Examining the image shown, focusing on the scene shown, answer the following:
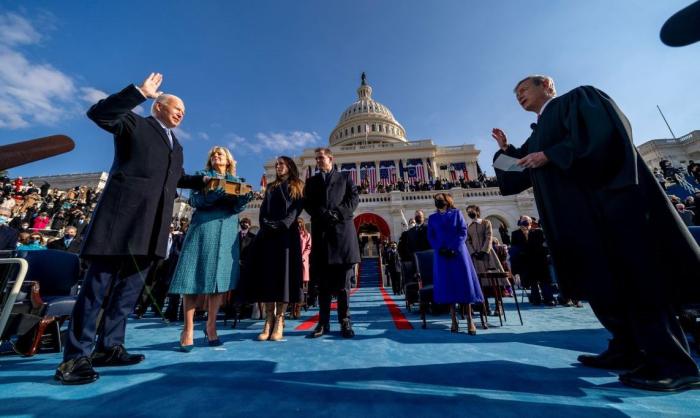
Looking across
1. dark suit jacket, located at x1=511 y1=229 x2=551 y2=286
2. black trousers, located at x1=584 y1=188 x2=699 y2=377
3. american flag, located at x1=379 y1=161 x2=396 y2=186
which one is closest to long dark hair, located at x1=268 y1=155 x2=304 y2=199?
black trousers, located at x1=584 y1=188 x2=699 y2=377

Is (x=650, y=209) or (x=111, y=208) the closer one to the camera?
(x=650, y=209)

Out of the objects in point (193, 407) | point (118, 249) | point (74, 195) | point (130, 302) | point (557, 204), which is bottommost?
point (193, 407)

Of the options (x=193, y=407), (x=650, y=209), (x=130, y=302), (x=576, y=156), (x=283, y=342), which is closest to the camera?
(x=193, y=407)

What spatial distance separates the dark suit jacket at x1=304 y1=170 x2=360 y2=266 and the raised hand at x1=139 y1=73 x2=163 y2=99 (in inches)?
75.9

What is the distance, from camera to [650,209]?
1.63 metres

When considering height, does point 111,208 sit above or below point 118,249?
above

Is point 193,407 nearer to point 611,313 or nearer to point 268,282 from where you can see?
point 268,282

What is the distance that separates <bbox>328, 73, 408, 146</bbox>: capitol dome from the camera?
179 feet

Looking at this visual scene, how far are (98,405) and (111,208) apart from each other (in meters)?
1.29

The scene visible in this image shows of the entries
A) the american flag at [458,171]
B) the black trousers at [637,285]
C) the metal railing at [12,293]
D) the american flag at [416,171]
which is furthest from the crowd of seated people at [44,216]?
the american flag at [458,171]

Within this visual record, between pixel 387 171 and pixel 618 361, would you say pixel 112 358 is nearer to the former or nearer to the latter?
pixel 618 361

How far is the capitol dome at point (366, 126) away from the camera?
2152 inches

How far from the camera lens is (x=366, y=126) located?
184ft

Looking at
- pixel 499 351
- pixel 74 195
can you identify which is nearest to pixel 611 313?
pixel 499 351
